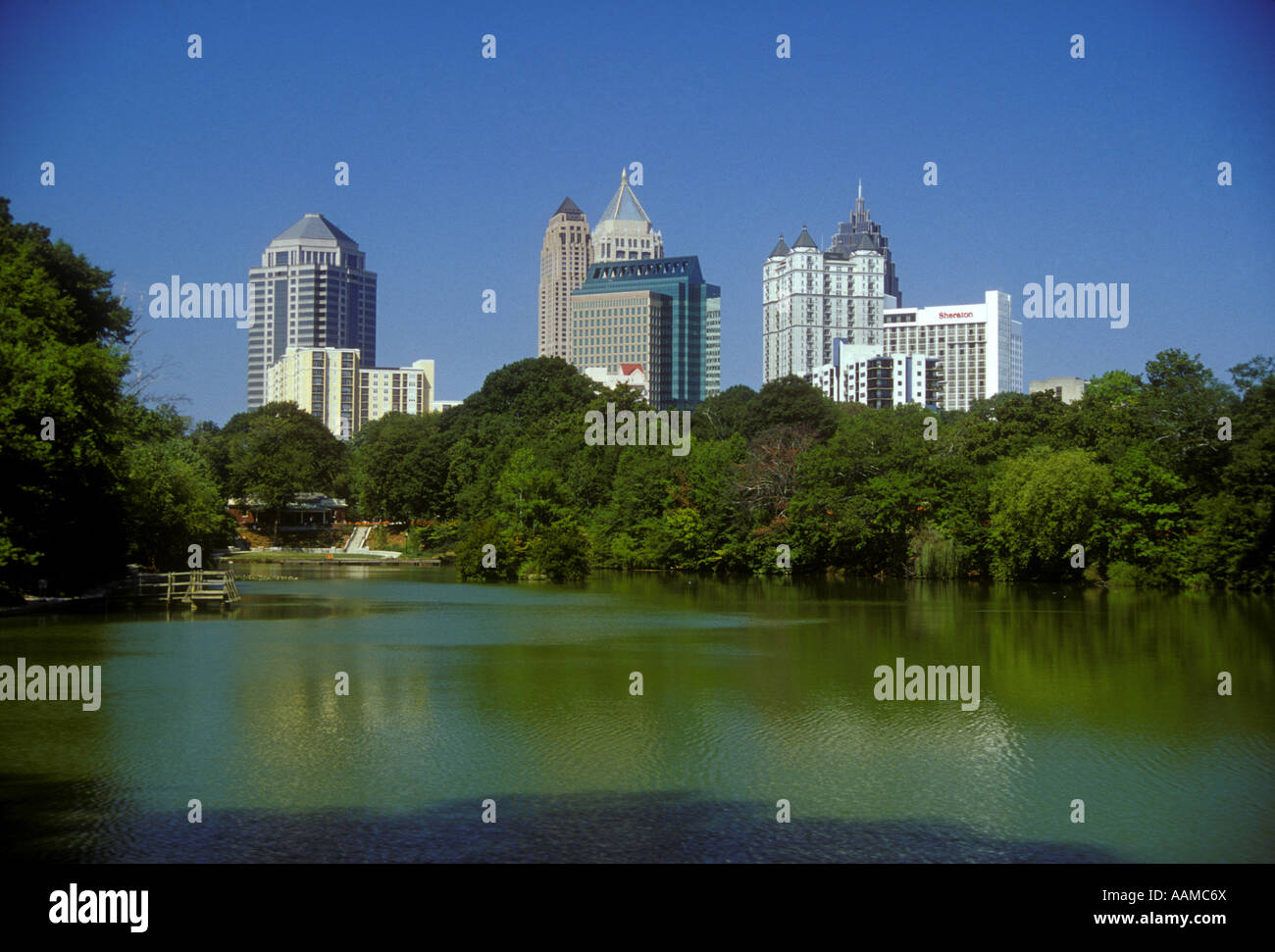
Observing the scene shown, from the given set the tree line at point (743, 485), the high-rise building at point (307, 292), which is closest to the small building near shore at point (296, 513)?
the tree line at point (743, 485)

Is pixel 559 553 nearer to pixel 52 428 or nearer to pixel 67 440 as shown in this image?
pixel 67 440

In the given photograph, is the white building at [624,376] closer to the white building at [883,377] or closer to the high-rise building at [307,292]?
the white building at [883,377]

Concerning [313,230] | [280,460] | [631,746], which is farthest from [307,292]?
[631,746]

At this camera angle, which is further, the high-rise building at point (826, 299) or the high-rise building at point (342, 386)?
the high-rise building at point (826, 299)

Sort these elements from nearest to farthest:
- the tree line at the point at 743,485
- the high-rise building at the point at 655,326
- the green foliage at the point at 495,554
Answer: the tree line at the point at 743,485
the green foliage at the point at 495,554
the high-rise building at the point at 655,326

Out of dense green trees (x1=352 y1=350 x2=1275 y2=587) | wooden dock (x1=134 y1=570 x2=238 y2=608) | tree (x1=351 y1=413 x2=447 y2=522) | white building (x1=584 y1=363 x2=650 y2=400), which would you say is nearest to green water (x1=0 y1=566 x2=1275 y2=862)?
wooden dock (x1=134 y1=570 x2=238 y2=608)

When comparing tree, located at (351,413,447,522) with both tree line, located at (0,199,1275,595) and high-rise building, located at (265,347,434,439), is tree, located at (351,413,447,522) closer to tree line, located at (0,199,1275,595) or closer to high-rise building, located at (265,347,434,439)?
tree line, located at (0,199,1275,595)

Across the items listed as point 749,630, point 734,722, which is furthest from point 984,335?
point 734,722
